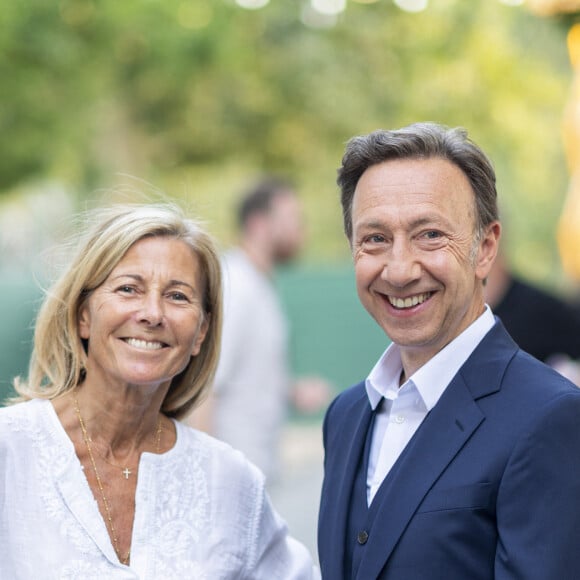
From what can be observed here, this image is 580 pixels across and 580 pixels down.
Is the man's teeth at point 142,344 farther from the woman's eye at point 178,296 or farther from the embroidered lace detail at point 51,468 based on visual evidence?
the embroidered lace detail at point 51,468

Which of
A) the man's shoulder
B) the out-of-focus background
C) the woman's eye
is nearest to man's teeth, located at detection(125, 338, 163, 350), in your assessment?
the woman's eye

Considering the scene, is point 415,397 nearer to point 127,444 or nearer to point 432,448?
point 432,448

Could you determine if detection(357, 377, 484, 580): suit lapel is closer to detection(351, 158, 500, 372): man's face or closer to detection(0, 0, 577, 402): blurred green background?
detection(351, 158, 500, 372): man's face

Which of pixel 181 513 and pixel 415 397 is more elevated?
pixel 415 397

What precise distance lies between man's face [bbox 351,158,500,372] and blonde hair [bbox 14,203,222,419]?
641mm

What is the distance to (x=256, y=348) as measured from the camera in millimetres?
5449

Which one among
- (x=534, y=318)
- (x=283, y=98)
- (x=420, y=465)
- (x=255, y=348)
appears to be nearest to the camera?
(x=420, y=465)

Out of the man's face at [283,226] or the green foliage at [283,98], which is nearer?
the man's face at [283,226]

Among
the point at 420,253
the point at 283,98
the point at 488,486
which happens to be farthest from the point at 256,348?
the point at 283,98

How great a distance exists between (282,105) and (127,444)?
16621mm

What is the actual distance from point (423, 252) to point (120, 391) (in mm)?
971

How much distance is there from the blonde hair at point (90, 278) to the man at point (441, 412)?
51 cm

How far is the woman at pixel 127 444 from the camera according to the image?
9.31 feet

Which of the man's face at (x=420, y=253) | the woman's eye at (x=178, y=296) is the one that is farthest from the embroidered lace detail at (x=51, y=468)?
the man's face at (x=420, y=253)
